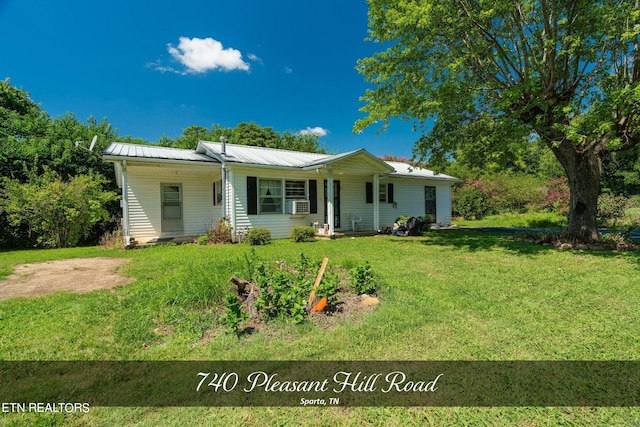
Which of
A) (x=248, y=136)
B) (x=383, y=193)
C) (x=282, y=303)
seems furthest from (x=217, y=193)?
(x=248, y=136)

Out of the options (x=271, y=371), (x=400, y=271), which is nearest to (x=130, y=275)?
(x=271, y=371)

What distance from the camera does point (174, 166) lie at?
10086 mm

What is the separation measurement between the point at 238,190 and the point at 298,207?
2446 mm

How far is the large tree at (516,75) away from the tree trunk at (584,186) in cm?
2

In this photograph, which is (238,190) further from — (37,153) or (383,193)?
(37,153)

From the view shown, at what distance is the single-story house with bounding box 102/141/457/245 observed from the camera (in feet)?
34.4

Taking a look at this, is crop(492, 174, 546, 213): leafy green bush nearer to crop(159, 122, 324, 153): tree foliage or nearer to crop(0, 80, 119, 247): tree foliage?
crop(159, 122, 324, 153): tree foliage

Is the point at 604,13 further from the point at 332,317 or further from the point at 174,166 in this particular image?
the point at 174,166

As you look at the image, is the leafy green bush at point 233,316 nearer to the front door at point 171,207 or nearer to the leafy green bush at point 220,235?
the leafy green bush at point 220,235

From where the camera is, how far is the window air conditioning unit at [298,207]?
11.6m

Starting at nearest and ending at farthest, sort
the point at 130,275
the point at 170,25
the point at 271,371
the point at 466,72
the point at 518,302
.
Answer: the point at 271,371 < the point at 518,302 < the point at 130,275 < the point at 466,72 < the point at 170,25

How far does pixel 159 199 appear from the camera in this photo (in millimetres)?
11164

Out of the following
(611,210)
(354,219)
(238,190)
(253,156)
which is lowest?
(354,219)

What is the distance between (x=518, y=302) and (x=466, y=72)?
806cm
